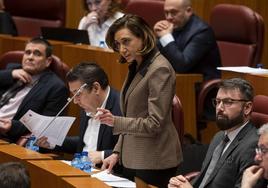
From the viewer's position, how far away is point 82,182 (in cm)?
277

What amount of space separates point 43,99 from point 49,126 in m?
0.62

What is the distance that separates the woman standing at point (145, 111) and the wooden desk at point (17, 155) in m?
0.31

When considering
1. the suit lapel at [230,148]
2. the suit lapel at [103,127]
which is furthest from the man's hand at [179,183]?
the suit lapel at [103,127]

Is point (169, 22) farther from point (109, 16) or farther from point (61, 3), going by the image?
point (61, 3)

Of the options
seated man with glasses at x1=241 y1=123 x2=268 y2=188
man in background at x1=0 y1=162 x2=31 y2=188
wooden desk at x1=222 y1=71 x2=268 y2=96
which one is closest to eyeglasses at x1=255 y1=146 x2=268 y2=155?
seated man with glasses at x1=241 y1=123 x2=268 y2=188

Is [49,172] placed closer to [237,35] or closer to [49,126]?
[49,126]

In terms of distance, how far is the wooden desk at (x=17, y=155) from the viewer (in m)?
3.14

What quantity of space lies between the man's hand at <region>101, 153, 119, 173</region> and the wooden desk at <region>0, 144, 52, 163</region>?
0.65 ft

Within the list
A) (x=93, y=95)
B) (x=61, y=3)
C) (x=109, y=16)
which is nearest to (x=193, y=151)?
(x=93, y=95)

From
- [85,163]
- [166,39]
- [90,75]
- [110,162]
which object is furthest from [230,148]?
[166,39]

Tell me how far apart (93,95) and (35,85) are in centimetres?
81

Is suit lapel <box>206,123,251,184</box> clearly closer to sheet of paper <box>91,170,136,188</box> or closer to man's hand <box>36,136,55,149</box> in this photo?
sheet of paper <box>91,170,136,188</box>

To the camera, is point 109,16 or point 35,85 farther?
point 109,16

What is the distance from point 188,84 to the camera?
4238mm
